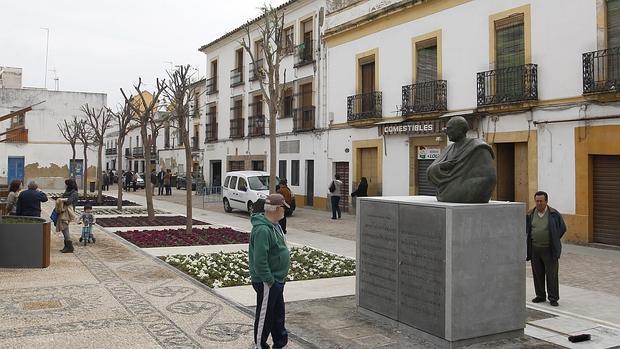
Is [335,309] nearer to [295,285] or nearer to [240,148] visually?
[295,285]

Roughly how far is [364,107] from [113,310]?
49.3 ft

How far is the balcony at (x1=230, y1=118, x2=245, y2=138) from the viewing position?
3015cm

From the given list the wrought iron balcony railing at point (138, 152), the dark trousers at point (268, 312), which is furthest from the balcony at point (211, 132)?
the dark trousers at point (268, 312)

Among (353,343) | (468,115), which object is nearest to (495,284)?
(353,343)

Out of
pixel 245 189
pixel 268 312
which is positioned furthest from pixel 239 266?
pixel 245 189

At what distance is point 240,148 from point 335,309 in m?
24.0

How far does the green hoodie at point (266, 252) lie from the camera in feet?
15.6

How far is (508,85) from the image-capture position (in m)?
14.8

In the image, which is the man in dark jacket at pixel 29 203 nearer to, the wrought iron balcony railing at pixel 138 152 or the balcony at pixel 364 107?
the balcony at pixel 364 107

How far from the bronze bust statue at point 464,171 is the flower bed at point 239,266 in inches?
144

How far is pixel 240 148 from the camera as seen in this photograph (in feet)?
99.5

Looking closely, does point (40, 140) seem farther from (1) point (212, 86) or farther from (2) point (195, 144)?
(1) point (212, 86)

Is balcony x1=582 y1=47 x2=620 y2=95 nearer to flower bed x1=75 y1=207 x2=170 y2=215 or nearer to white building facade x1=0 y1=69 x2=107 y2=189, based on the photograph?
flower bed x1=75 y1=207 x2=170 y2=215

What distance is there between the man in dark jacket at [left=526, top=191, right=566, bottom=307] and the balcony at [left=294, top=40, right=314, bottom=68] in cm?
1774
